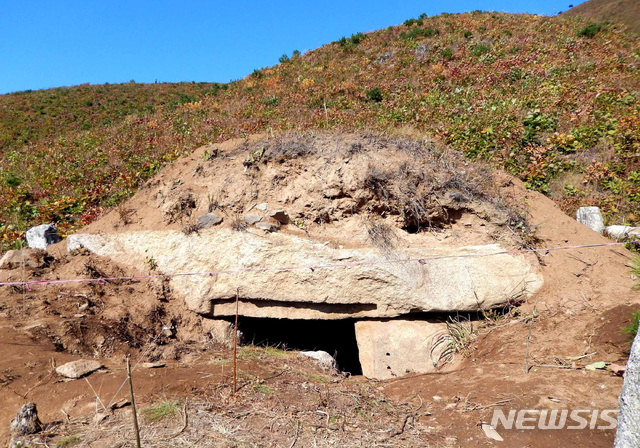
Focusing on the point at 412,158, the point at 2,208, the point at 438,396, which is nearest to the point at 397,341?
the point at 438,396

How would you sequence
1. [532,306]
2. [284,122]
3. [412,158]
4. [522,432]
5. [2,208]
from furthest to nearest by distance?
[284,122] → [2,208] → [412,158] → [532,306] → [522,432]

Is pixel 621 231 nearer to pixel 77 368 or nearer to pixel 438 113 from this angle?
pixel 438 113

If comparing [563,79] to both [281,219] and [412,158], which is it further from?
[281,219]

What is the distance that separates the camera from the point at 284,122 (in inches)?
403

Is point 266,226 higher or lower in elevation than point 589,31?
lower

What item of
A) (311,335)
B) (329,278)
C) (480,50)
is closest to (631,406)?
(329,278)

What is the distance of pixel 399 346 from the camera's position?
219 inches

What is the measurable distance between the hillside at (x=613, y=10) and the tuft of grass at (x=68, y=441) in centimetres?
4483

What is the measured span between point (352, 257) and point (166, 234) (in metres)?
2.92

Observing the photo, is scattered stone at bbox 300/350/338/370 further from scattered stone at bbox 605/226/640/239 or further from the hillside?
the hillside

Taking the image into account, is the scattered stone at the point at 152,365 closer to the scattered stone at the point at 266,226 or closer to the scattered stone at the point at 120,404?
the scattered stone at the point at 120,404

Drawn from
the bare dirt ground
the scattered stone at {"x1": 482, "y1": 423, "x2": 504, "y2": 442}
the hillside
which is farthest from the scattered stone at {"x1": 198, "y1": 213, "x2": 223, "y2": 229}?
the hillside

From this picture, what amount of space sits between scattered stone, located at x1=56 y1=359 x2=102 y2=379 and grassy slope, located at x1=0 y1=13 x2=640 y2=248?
387 centimetres

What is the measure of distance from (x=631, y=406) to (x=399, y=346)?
3397mm
